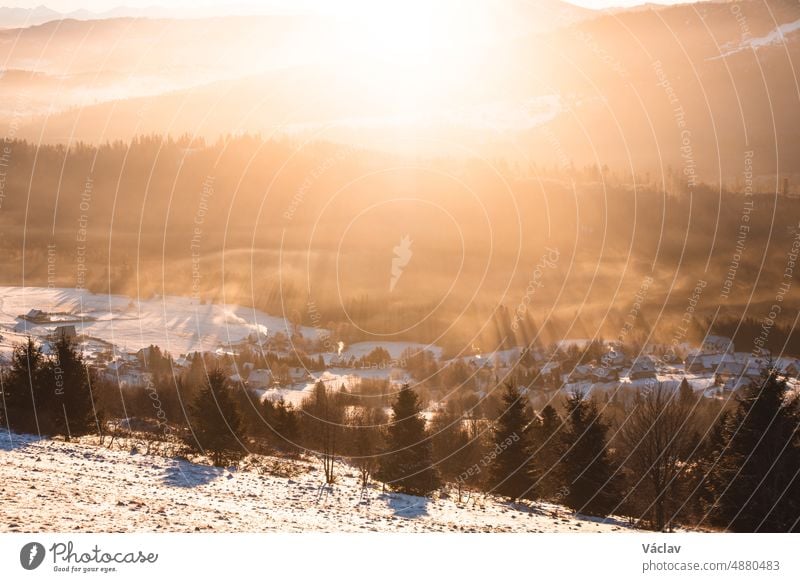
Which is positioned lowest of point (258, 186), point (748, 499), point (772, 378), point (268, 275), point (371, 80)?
point (748, 499)

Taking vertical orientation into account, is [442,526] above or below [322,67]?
below

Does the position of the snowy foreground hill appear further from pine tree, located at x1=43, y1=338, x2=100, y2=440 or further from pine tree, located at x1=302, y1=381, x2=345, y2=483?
pine tree, located at x1=302, y1=381, x2=345, y2=483

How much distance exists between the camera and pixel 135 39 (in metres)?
43.6

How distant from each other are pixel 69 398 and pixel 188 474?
11914 millimetres

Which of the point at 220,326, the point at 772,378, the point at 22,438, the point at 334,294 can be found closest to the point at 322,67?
the point at 22,438

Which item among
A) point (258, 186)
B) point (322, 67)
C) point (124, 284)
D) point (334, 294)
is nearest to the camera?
point (322, 67)

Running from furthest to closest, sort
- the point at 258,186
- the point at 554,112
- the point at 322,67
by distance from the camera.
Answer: the point at 554,112, the point at 258,186, the point at 322,67

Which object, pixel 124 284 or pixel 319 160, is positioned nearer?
pixel 319 160

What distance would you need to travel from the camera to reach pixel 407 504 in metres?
36.4

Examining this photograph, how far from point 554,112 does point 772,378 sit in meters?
43.6

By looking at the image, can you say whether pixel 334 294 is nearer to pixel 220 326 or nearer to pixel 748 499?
pixel 220 326

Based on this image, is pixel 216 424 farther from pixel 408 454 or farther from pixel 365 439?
pixel 408 454

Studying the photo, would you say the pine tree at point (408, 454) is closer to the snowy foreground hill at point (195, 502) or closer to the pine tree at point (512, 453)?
the snowy foreground hill at point (195, 502)

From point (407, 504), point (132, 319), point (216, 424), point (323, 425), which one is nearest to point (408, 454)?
point (407, 504)
